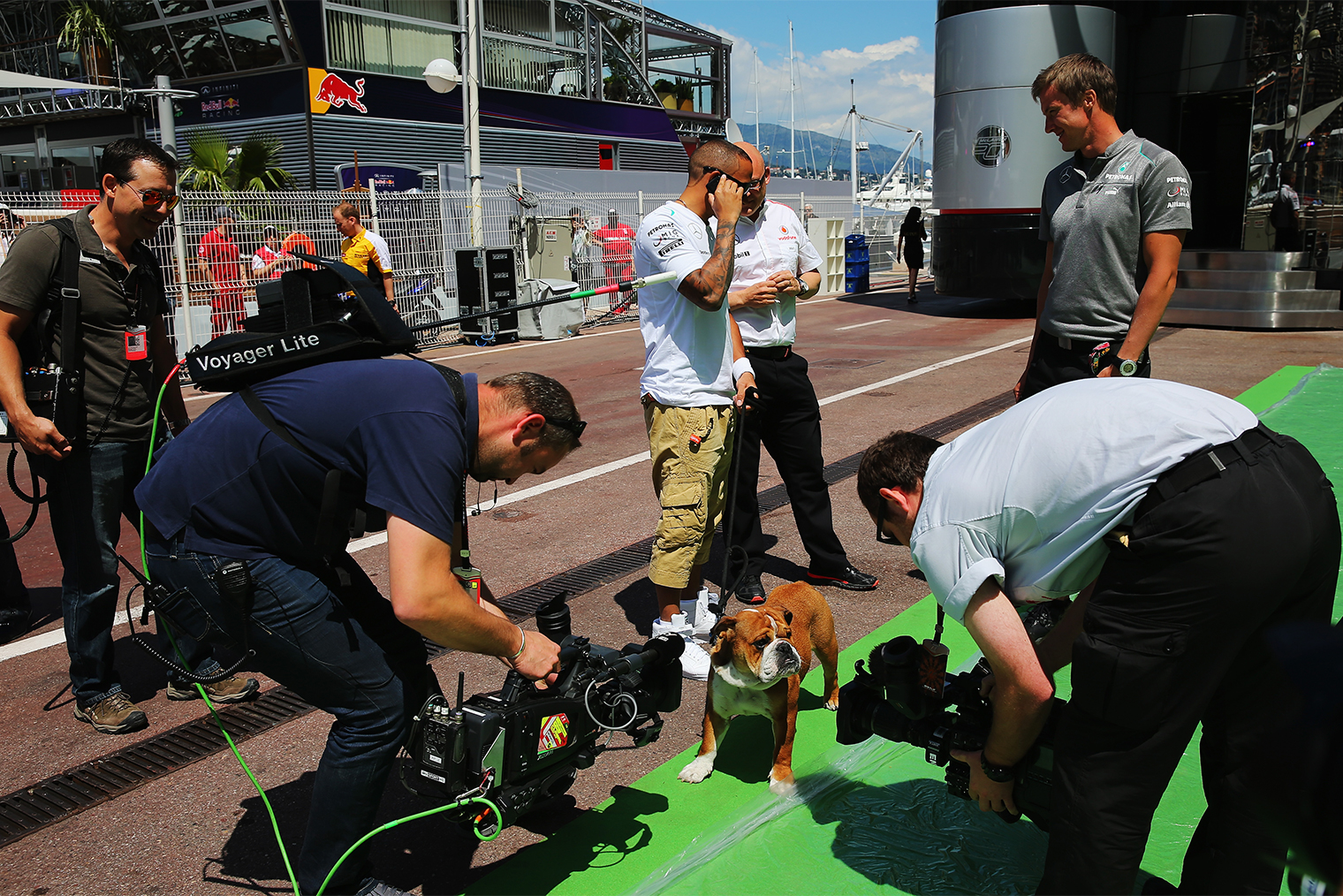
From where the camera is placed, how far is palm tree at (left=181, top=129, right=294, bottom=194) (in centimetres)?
2147

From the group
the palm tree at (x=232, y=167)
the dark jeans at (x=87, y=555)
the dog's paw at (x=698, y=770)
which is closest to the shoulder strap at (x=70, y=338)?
the dark jeans at (x=87, y=555)

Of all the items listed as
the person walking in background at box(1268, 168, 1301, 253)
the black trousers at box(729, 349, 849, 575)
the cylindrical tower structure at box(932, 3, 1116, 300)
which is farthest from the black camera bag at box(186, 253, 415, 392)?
the person walking in background at box(1268, 168, 1301, 253)

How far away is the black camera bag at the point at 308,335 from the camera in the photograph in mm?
2365

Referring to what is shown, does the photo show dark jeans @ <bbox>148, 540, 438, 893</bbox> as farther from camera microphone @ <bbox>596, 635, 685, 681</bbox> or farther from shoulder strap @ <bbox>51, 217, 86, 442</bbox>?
shoulder strap @ <bbox>51, 217, 86, 442</bbox>

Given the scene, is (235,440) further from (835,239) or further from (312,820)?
(835,239)

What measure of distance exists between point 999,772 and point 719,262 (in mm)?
2152

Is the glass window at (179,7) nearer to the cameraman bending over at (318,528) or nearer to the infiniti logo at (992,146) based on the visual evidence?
the infiniti logo at (992,146)

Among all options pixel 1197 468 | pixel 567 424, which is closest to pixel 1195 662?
pixel 1197 468

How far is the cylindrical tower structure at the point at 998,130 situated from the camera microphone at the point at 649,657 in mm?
14090

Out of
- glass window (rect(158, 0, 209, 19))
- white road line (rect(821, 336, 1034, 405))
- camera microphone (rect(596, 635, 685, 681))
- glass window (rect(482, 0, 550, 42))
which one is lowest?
white road line (rect(821, 336, 1034, 405))

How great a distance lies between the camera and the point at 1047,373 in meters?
4.05

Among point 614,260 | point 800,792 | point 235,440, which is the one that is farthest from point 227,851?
point 614,260

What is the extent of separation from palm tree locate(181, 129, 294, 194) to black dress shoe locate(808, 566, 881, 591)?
19.8 metres

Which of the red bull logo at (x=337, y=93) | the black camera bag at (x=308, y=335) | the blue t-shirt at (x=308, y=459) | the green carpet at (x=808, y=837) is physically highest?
the red bull logo at (x=337, y=93)
